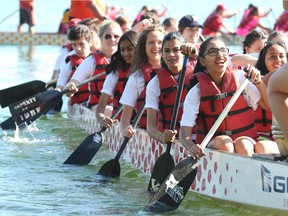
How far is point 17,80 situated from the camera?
12.2 m

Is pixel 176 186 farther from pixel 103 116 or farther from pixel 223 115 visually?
pixel 103 116

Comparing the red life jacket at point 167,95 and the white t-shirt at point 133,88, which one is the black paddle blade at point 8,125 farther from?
the red life jacket at point 167,95

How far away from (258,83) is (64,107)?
502cm

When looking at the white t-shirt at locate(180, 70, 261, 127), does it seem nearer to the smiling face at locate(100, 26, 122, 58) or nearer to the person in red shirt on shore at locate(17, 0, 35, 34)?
the smiling face at locate(100, 26, 122, 58)

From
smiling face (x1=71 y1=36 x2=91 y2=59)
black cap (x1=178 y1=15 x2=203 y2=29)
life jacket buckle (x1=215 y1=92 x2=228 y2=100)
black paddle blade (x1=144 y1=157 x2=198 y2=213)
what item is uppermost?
black cap (x1=178 y1=15 x2=203 y2=29)

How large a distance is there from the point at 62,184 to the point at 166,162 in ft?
2.54

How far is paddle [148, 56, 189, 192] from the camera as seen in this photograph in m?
5.71

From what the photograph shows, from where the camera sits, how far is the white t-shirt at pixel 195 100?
18.2 feet

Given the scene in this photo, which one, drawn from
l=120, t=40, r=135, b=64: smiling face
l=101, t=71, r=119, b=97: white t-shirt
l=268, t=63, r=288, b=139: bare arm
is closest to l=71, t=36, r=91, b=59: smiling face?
l=101, t=71, r=119, b=97: white t-shirt

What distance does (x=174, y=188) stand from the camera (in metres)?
5.30

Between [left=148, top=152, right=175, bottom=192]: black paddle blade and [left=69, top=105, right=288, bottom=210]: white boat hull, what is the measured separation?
0.08m

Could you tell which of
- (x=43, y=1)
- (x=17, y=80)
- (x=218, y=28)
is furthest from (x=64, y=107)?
(x=43, y=1)

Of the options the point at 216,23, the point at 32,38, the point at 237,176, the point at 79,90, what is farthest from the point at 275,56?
the point at 32,38

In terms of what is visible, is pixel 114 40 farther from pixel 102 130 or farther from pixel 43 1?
pixel 43 1
